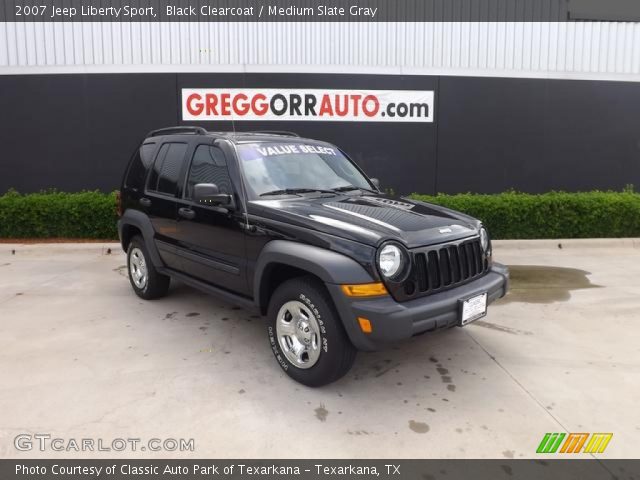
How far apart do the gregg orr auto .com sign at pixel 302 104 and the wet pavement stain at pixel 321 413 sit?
7695mm

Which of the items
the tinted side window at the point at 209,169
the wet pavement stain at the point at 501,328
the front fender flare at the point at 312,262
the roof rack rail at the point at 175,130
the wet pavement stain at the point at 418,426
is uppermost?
the roof rack rail at the point at 175,130

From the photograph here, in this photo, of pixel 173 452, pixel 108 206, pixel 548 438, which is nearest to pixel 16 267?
pixel 108 206

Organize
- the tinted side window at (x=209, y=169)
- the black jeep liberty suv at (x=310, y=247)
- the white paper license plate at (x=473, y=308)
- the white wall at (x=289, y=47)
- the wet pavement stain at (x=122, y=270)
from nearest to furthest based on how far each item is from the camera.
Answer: the black jeep liberty suv at (x=310, y=247)
the white paper license plate at (x=473, y=308)
the tinted side window at (x=209, y=169)
the wet pavement stain at (x=122, y=270)
the white wall at (x=289, y=47)

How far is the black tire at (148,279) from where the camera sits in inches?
217

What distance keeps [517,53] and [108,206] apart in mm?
9012

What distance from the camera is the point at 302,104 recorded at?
32.7ft

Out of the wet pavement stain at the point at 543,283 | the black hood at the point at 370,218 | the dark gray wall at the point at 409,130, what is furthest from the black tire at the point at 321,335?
the dark gray wall at the point at 409,130

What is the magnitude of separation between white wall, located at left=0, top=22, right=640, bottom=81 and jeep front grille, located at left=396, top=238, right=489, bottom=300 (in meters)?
7.12

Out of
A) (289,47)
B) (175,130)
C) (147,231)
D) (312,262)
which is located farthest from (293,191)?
(289,47)

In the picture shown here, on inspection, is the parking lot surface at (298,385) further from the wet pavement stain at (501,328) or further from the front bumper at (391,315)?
the front bumper at (391,315)

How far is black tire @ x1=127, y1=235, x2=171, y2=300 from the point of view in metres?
5.50

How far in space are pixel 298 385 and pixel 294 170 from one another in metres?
1.93
